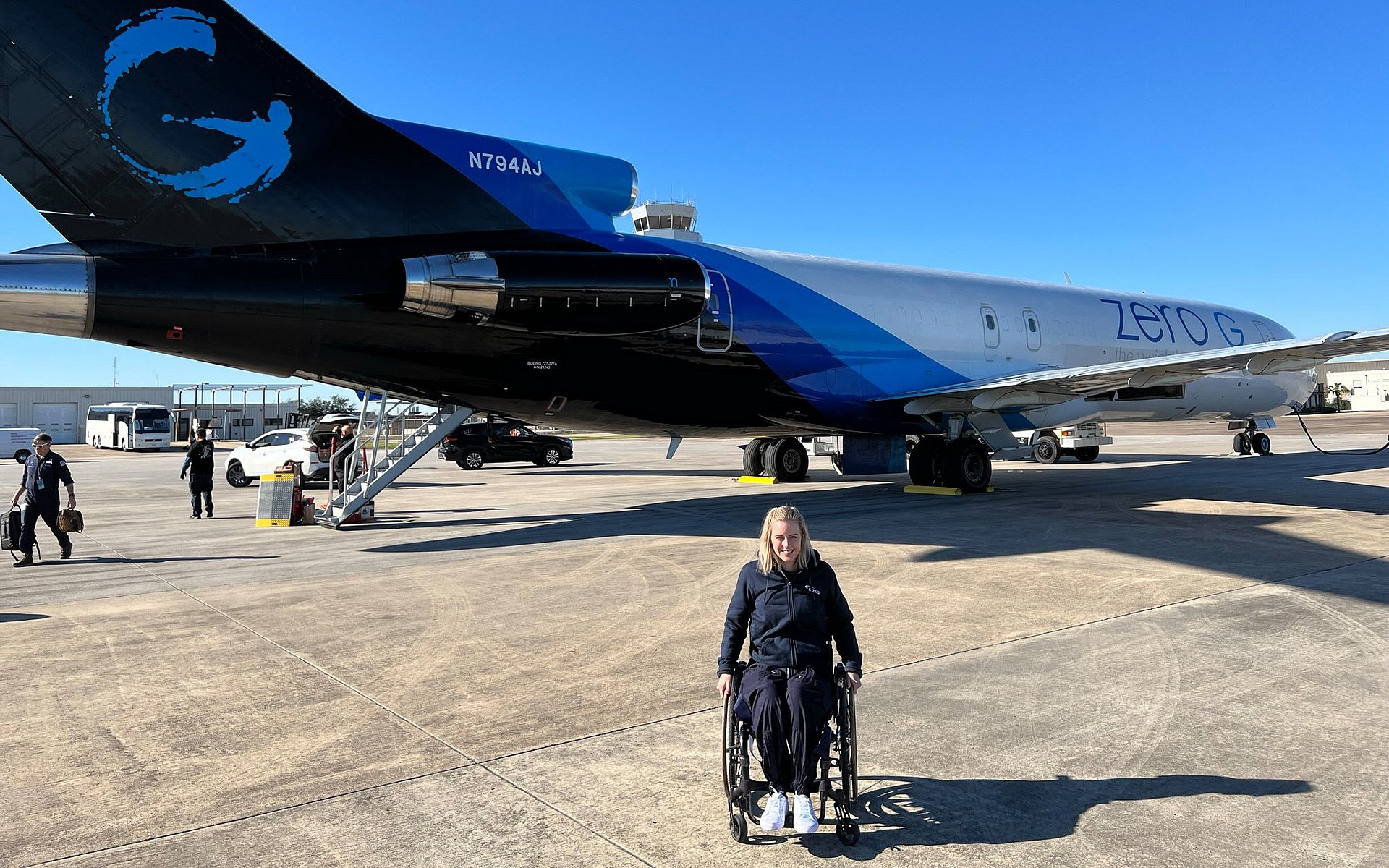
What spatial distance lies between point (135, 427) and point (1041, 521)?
57.5 m

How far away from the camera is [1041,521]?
14672 millimetres

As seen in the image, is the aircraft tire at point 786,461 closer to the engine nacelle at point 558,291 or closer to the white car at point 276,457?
the engine nacelle at point 558,291

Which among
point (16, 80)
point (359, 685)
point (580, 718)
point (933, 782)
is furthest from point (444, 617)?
point (16, 80)

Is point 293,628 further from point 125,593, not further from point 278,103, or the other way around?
point 278,103

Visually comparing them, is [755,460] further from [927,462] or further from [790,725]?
[790,725]

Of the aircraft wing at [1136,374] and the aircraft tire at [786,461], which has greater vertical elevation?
the aircraft wing at [1136,374]

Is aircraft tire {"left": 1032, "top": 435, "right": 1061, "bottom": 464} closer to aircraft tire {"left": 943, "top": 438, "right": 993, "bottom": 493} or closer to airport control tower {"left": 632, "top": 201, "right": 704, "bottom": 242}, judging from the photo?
aircraft tire {"left": 943, "top": 438, "right": 993, "bottom": 493}

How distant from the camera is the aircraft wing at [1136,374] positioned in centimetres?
1260

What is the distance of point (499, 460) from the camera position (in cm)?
3459

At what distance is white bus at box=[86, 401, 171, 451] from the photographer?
55719 mm

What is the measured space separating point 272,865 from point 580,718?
2.11m

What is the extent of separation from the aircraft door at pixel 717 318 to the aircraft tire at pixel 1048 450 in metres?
19.4

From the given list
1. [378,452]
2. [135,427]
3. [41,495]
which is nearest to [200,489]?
[378,452]

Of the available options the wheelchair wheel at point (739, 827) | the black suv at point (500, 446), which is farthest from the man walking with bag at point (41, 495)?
the black suv at point (500, 446)
